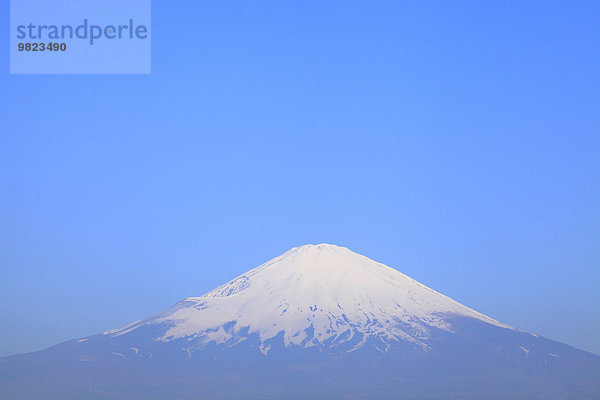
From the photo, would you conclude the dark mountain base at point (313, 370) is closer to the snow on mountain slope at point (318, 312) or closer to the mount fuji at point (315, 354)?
the mount fuji at point (315, 354)

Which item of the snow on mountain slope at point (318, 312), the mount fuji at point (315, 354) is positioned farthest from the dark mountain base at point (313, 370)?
the snow on mountain slope at point (318, 312)

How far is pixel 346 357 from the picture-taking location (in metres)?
168

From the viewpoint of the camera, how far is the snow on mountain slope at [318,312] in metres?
179

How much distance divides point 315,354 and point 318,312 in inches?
675

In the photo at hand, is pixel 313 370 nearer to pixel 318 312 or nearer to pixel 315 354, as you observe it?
pixel 315 354

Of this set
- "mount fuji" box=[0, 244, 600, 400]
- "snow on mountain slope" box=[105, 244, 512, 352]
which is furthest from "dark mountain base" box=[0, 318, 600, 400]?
"snow on mountain slope" box=[105, 244, 512, 352]

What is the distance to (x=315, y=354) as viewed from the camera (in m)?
170

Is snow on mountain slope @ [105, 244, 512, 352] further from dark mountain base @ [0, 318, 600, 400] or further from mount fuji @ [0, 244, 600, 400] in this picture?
dark mountain base @ [0, 318, 600, 400]

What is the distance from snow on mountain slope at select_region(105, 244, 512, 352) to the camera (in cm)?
17888

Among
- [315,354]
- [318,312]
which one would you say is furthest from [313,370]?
[318,312]

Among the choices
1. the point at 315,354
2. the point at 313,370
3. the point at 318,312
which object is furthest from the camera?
the point at 318,312

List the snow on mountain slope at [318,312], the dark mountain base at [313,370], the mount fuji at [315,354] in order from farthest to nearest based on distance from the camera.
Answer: the snow on mountain slope at [318,312] → the mount fuji at [315,354] → the dark mountain base at [313,370]

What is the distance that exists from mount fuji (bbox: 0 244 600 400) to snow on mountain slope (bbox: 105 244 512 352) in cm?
30

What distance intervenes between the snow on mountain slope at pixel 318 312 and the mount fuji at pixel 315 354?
0.30 m
